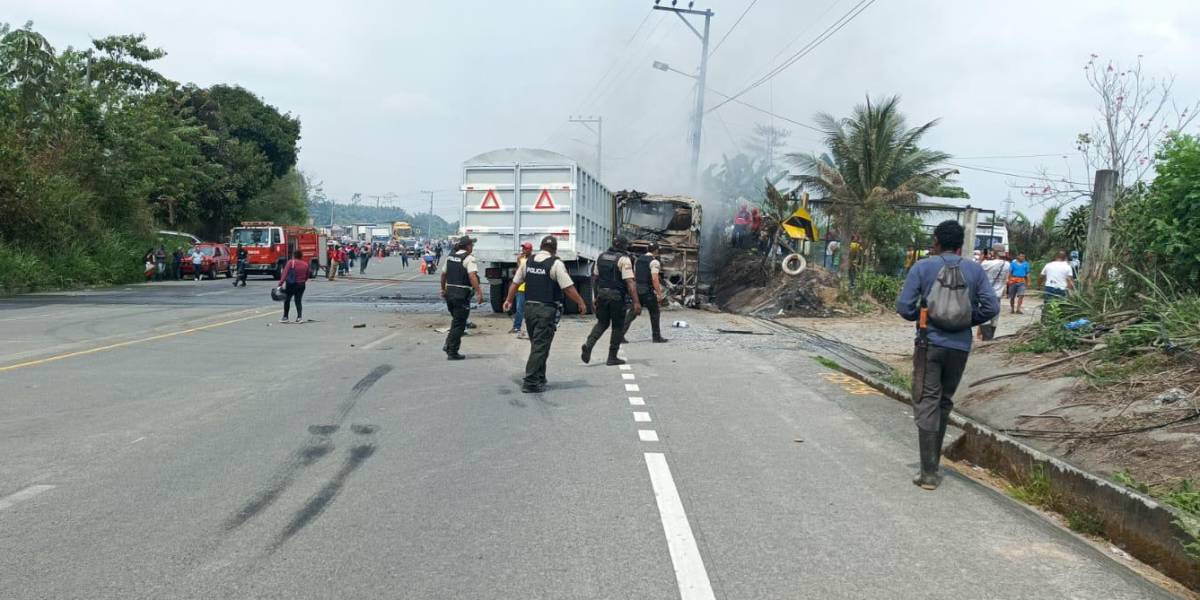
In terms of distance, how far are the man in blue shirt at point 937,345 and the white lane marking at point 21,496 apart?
5685 millimetres

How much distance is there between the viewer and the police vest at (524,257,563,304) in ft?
34.0

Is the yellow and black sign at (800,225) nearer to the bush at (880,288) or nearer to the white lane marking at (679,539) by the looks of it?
the bush at (880,288)

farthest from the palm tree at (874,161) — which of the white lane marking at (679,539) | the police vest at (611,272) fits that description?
the white lane marking at (679,539)

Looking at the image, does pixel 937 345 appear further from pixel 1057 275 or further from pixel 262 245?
pixel 262 245

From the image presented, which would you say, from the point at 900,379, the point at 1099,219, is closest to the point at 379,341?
the point at 900,379

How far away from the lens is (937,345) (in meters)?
6.46

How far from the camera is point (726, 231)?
30.5 meters

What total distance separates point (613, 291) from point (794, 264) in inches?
484

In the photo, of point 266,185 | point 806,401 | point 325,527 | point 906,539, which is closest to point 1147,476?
point 906,539

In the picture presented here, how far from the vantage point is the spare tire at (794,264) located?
914 inches

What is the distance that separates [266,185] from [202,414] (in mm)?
50577

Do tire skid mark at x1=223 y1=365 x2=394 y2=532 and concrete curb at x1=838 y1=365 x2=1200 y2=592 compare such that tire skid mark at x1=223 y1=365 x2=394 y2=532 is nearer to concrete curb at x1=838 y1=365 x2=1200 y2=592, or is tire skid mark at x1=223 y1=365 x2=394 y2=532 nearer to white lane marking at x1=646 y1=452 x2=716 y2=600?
white lane marking at x1=646 y1=452 x2=716 y2=600

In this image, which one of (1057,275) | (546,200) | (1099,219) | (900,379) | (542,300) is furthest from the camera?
(546,200)

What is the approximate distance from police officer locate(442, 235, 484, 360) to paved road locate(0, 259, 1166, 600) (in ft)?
3.84
